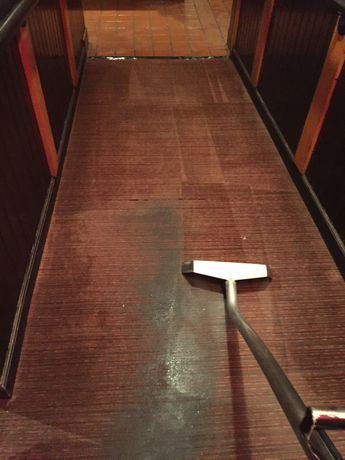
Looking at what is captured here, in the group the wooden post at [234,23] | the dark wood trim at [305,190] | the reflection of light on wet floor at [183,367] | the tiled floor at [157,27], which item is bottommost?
the reflection of light on wet floor at [183,367]

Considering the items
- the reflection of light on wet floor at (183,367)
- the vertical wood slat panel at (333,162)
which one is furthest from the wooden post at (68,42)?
the reflection of light on wet floor at (183,367)

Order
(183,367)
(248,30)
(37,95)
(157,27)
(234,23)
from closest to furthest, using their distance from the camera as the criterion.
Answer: (183,367)
(37,95)
(248,30)
(234,23)
(157,27)

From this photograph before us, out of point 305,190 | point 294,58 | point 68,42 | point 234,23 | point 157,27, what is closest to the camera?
point 305,190

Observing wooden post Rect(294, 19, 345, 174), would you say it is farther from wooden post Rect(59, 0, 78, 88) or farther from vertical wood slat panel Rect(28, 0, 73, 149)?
wooden post Rect(59, 0, 78, 88)

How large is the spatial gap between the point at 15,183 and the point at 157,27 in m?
3.37

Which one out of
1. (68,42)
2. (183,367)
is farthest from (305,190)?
(68,42)

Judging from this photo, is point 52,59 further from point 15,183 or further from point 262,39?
point 262,39

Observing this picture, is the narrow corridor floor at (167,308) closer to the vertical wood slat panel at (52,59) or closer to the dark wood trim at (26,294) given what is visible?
the dark wood trim at (26,294)

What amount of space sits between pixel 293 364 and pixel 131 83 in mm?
2493

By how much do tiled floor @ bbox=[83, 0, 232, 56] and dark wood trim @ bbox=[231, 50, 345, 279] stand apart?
3.74 ft

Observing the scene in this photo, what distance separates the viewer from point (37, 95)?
174 centimetres

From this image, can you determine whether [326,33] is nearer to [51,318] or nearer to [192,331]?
[192,331]

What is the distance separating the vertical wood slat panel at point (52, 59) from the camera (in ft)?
6.13

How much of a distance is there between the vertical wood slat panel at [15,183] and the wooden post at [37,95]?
0.04 metres
